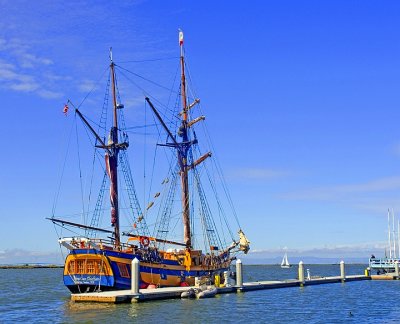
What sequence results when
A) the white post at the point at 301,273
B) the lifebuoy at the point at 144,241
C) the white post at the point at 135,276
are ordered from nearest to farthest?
1. the white post at the point at 135,276
2. the lifebuoy at the point at 144,241
3. the white post at the point at 301,273

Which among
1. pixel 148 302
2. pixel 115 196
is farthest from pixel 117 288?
Answer: pixel 115 196

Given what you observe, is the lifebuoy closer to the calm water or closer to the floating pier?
the floating pier

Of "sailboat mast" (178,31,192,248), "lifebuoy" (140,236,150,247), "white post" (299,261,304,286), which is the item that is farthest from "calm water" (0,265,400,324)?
"sailboat mast" (178,31,192,248)

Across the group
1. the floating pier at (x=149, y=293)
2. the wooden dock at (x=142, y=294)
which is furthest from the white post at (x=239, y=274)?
the wooden dock at (x=142, y=294)

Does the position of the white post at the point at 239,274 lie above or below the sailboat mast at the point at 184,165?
below

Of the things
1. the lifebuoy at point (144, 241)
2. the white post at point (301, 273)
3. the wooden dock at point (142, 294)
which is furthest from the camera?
the white post at point (301, 273)

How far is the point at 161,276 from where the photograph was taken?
184ft

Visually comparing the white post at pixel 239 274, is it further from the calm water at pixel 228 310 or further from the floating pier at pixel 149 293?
the calm water at pixel 228 310

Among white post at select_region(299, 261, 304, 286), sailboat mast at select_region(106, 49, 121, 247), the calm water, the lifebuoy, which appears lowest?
the calm water

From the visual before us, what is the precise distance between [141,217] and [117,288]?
13113 millimetres

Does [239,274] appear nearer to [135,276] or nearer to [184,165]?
[135,276]

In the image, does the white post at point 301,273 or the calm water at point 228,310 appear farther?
the white post at point 301,273

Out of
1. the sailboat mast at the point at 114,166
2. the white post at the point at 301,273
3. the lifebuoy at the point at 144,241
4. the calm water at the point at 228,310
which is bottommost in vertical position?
the calm water at the point at 228,310

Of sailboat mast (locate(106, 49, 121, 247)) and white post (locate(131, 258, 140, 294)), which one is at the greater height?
sailboat mast (locate(106, 49, 121, 247))
